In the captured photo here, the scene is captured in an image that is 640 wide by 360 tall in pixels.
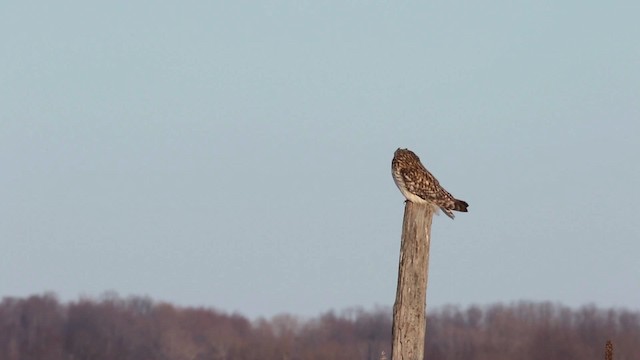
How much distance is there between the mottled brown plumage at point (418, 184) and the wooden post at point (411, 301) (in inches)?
77.3

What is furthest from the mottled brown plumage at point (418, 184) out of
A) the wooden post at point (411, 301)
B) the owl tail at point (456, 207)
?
the wooden post at point (411, 301)

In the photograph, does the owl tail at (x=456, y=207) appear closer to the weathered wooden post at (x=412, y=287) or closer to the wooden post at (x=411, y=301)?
the weathered wooden post at (x=412, y=287)

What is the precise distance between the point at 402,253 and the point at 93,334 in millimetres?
51041

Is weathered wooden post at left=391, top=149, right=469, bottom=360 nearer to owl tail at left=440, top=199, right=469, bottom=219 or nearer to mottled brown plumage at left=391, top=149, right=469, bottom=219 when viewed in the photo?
mottled brown plumage at left=391, top=149, right=469, bottom=219

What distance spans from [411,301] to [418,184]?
3330mm

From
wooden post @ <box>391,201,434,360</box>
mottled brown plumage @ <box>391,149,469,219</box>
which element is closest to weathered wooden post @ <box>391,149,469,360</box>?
wooden post @ <box>391,201,434,360</box>

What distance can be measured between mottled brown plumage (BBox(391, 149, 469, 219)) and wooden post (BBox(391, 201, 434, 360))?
6.44 feet

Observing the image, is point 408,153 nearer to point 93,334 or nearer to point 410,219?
point 410,219

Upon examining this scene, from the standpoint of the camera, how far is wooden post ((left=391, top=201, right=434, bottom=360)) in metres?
9.80

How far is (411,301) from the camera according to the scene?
32.1 ft

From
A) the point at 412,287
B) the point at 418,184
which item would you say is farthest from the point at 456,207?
the point at 412,287

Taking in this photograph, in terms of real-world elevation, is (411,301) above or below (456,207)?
below

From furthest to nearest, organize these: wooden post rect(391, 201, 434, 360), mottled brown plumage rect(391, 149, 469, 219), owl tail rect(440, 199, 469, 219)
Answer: owl tail rect(440, 199, 469, 219), mottled brown plumage rect(391, 149, 469, 219), wooden post rect(391, 201, 434, 360)

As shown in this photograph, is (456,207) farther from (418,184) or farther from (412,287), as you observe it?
(412,287)
